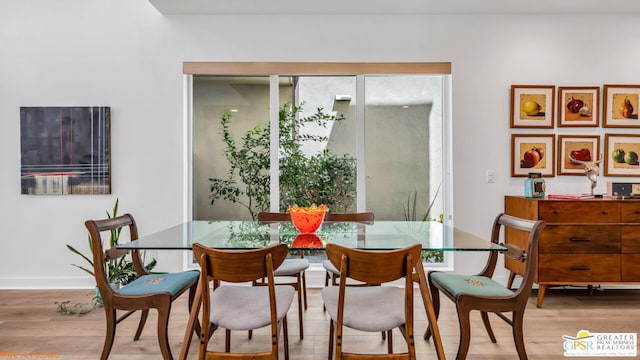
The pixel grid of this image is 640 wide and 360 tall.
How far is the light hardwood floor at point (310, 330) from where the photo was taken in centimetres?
230

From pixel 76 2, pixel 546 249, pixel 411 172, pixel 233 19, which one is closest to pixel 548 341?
pixel 546 249

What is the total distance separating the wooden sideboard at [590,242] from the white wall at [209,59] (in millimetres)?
544

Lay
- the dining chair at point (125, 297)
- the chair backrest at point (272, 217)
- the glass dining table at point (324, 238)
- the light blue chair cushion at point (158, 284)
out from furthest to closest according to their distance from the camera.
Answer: the chair backrest at point (272, 217) → the light blue chair cushion at point (158, 284) → the dining chair at point (125, 297) → the glass dining table at point (324, 238)

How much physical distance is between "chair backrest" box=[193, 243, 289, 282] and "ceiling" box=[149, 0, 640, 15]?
2.51 m

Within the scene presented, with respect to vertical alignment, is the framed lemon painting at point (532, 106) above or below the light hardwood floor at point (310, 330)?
above

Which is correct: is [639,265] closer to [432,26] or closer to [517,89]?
[517,89]

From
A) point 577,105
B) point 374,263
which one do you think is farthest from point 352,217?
point 577,105

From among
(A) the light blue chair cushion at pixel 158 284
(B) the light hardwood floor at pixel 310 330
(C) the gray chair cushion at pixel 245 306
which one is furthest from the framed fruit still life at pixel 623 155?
(A) the light blue chair cushion at pixel 158 284

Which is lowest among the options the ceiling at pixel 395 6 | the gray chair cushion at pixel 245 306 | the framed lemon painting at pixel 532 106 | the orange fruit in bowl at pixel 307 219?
the gray chair cushion at pixel 245 306

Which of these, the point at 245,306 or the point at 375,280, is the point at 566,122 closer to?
the point at 375,280

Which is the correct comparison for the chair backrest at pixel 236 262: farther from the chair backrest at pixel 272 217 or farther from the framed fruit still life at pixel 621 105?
the framed fruit still life at pixel 621 105

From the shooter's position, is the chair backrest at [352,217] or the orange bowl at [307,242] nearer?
the orange bowl at [307,242]

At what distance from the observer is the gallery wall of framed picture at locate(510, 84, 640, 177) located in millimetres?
3566

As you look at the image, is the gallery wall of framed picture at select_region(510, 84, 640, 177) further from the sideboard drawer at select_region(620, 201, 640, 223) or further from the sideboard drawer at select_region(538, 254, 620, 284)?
the sideboard drawer at select_region(538, 254, 620, 284)
